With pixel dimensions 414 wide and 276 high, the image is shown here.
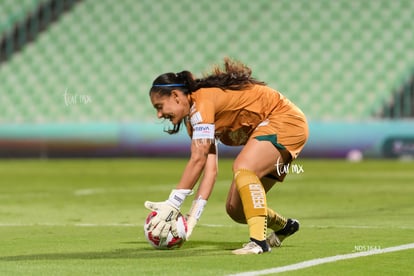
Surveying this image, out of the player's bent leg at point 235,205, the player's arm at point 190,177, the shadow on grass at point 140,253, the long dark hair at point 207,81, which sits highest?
the long dark hair at point 207,81

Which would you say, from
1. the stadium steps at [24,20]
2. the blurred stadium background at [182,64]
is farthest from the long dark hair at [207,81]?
the stadium steps at [24,20]

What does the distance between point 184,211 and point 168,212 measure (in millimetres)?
5152

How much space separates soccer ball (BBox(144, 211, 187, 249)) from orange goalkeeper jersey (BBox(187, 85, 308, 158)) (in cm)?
68

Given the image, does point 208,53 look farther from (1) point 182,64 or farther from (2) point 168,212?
(2) point 168,212

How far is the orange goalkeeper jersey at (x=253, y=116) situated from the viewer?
26.1 feet

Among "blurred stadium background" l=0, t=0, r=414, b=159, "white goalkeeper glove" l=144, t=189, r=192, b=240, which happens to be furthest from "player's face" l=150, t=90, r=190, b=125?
"blurred stadium background" l=0, t=0, r=414, b=159

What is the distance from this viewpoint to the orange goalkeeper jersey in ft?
26.1

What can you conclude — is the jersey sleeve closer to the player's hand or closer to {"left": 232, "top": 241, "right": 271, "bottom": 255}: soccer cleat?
the player's hand

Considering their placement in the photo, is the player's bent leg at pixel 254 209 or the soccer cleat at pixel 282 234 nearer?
the player's bent leg at pixel 254 209

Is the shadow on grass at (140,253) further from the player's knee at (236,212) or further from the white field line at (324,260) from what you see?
the white field line at (324,260)

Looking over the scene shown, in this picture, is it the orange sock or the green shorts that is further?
the green shorts

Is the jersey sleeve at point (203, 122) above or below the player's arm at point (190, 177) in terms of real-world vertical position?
above

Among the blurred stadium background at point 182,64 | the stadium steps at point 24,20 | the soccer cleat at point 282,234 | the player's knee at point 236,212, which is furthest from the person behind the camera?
the stadium steps at point 24,20

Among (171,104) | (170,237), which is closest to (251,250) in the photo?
(170,237)
